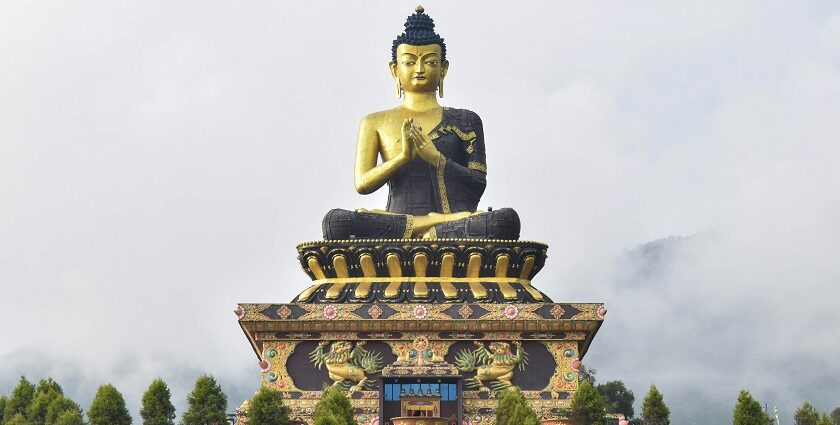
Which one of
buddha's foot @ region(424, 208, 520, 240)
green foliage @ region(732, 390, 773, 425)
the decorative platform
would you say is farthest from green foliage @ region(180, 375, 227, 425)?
green foliage @ region(732, 390, 773, 425)

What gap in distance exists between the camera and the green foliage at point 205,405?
16.4 meters

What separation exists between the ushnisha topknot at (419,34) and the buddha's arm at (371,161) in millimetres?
1281

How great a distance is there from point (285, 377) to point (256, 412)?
8.37 feet

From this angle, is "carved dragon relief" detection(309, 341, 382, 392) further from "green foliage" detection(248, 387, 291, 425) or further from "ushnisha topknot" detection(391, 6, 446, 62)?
"ushnisha topknot" detection(391, 6, 446, 62)

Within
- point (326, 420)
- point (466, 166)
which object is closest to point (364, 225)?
point (466, 166)

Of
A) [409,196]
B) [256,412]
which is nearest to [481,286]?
[409,196]

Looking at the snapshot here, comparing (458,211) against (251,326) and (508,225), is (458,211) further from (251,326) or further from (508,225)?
(251,326)

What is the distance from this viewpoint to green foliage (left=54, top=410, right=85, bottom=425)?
16609 mm

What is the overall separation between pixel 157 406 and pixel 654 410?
559 cm

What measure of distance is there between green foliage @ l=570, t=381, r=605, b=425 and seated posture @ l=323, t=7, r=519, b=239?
359 centimetres

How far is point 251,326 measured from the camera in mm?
18984

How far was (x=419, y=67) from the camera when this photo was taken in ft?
70.9

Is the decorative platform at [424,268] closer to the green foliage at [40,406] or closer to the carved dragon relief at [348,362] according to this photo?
the carved dragon relief at [348,362]

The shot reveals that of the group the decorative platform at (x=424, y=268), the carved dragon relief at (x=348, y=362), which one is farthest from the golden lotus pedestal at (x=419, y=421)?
the decorative platform at (x=424, y=268)
